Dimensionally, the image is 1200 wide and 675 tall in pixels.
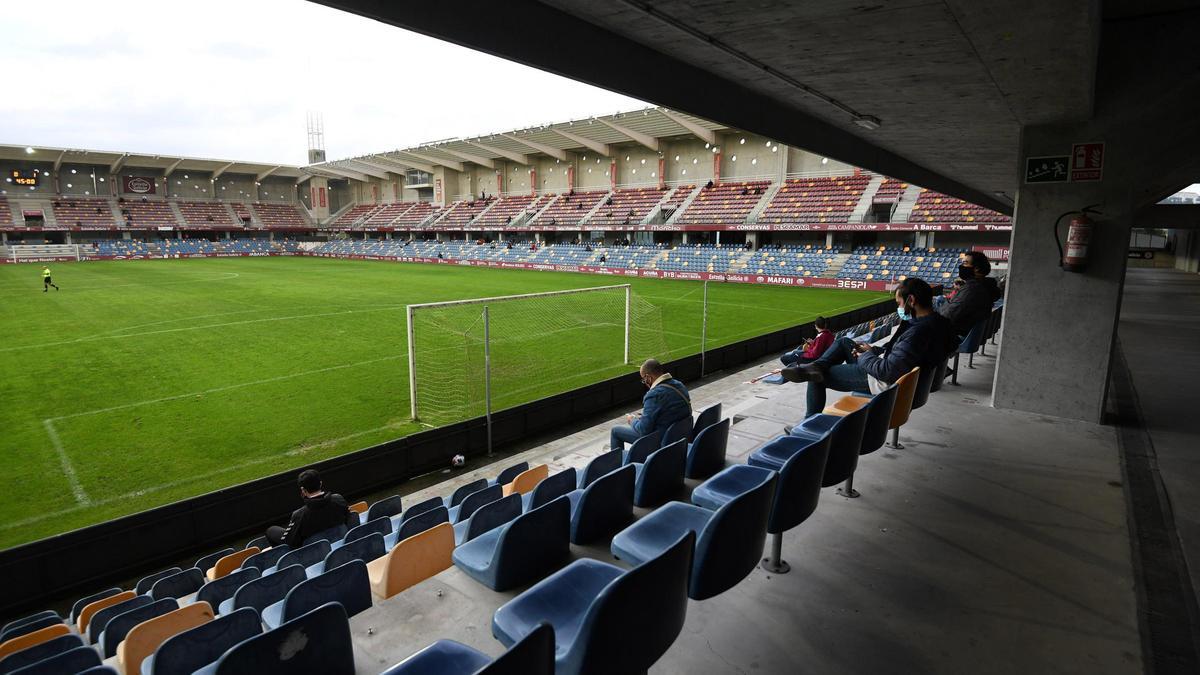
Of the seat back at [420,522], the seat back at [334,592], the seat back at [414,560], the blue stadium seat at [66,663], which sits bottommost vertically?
the seat back at [420,522]

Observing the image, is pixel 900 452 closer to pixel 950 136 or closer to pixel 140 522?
pixel 950 136

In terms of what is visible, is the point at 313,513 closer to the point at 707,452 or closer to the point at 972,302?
the point at 707,452

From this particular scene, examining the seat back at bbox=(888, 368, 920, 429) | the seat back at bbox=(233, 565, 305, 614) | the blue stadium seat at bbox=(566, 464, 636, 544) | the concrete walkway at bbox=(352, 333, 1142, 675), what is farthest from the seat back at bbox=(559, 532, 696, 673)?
the seat back at bbox=(888, 368, 920, 429)

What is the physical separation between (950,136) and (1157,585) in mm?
6469

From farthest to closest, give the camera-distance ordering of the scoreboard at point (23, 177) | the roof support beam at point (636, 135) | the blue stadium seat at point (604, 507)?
the scoreboard at point (23, 177), the roof support beam at point (636, 135), the blue stadium seat at point (604, 507)

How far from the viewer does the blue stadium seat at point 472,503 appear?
538 cm

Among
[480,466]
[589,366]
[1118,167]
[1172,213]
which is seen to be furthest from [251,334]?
[1172,213]

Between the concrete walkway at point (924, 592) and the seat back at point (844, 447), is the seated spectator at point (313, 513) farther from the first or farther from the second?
the seat back at point (844, 447)

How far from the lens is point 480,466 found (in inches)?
346

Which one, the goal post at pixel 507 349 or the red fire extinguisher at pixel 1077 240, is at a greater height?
the red fire extinguisher at pixel 1077 240

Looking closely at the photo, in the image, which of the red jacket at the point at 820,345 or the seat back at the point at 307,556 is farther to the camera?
the red jacket at the point at 820,345

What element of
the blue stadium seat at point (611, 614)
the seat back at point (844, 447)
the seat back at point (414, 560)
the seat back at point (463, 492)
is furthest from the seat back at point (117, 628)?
the seat back at point (844, 447)

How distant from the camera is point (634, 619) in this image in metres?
2.00

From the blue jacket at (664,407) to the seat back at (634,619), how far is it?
3.58 m
